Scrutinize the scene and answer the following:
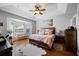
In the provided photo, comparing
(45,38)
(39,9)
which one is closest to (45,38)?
(45,38)

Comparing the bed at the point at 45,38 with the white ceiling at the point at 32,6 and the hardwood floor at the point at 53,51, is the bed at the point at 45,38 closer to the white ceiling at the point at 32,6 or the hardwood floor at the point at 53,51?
the hardwood floor at the point at 53,51

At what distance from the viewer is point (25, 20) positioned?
2021mm

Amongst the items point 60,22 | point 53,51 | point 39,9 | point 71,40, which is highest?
point 39,9

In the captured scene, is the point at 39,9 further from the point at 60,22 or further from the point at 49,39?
the point at 49,39

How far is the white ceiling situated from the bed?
252mm

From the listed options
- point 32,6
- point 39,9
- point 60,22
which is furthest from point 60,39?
point 32,6

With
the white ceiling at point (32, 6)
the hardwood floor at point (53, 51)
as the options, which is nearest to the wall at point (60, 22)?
the white ceiling at point (32, 6)

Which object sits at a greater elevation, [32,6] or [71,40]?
[32,6]

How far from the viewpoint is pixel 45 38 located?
201 centimetres

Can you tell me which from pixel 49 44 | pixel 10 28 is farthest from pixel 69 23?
pixel 10 28

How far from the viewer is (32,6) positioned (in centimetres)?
198

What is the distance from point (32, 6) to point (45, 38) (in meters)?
0.62

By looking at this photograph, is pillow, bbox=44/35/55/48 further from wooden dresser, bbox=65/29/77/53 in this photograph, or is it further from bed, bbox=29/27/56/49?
wooden dresser, bbox=65/29/77/53

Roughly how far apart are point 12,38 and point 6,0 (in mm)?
686
